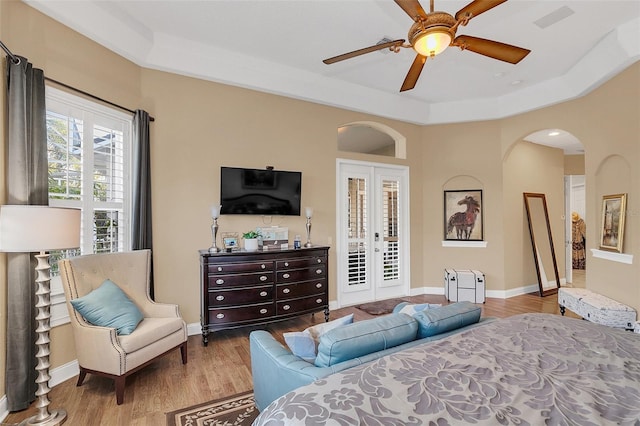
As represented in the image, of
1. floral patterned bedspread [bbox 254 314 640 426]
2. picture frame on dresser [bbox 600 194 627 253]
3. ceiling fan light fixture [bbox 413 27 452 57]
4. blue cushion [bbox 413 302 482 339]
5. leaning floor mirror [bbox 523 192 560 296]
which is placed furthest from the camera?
leaning floor mirror [bbox 523 192 560 296]

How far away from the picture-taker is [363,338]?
1665 millimetres

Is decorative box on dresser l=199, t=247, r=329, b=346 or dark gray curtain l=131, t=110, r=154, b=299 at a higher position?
dark gray curtain l=131, t=110, r=154, b=299

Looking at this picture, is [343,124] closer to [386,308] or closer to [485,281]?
[386,308]

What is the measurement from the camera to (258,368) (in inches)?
77.8

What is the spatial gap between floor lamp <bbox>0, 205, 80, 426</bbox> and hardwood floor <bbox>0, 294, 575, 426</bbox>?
202 millimetres

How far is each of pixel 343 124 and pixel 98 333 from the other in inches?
165

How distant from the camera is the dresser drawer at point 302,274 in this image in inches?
155

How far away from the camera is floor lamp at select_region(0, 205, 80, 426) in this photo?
205 centimetres

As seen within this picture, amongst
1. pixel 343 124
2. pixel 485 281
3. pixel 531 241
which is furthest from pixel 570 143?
pixel 343 124

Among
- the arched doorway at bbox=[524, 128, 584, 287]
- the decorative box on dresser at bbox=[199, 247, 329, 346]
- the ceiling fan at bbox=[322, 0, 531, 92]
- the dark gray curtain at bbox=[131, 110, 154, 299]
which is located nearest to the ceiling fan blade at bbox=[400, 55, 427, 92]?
the ceiling fan at bbox=[322, 0, 531, 92]

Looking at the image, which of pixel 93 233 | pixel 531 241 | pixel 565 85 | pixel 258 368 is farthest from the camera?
pixel 531 241

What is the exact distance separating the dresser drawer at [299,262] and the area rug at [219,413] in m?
1.63

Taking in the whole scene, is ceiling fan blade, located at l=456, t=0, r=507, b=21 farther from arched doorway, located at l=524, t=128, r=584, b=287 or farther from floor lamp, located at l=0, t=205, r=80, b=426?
arched doorway, located at l=524, t=128, r=584, b=287

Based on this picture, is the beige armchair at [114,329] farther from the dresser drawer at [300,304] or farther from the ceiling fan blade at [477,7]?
the ceiling fan blade at [477,7]
